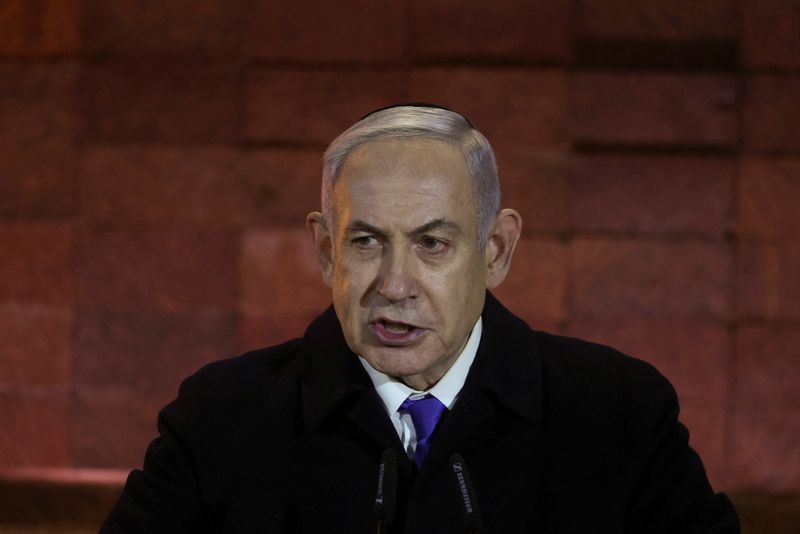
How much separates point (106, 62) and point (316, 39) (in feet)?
1.89

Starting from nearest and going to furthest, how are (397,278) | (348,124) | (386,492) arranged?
(386,492)
(397,278)
(348,124)

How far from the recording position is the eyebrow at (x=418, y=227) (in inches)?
51.2

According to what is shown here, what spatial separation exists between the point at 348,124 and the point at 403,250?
1.51 m

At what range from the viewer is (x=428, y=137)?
1327 mm

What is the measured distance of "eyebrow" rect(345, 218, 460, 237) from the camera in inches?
51.2

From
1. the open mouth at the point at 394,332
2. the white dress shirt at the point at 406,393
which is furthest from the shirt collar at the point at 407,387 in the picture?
the open mouth at the point at 394,332

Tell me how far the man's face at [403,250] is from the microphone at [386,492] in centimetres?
15

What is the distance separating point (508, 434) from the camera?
142 cm

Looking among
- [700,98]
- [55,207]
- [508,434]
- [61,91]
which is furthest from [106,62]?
[508,434]

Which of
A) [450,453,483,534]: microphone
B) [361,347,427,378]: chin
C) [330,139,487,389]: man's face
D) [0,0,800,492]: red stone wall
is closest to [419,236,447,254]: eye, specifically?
[330,139,487,389]: man's face

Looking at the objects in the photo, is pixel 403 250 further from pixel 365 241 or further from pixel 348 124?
pixel 348 124

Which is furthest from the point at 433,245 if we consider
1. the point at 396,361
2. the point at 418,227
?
the point at 396,361

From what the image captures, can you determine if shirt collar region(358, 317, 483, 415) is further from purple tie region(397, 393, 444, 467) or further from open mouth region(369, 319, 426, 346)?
open mouth region(369, 319, 426, 346)

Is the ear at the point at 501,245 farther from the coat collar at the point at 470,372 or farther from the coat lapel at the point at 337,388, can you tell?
the coat lapel at the point at 337,388
